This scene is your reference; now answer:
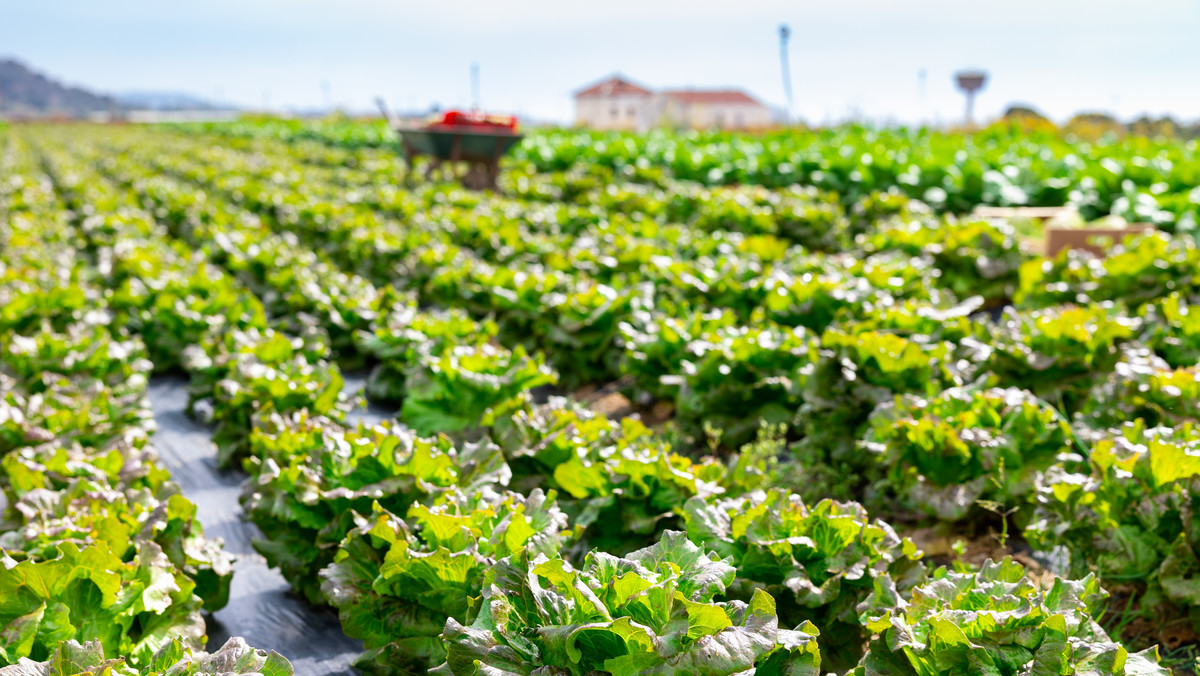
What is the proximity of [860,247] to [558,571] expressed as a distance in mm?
6628

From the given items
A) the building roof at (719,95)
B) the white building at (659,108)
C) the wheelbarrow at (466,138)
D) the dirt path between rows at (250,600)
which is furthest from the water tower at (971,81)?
the building roof at (719,95)

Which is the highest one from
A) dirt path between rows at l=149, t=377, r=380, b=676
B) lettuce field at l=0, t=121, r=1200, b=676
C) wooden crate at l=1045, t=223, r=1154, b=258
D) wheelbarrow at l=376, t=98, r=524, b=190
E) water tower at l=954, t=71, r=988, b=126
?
water tower at l=954, t=71, r=988, b=126

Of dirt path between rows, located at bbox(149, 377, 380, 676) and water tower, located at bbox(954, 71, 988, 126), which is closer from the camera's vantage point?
dirt path between rows, located at bbox(149, 377, 380, 676)

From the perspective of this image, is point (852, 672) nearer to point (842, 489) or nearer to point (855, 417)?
point (842, 489)

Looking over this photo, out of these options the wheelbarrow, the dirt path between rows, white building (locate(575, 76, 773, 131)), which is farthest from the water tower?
the dirt path between rows

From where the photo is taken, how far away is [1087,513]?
304 centimetres

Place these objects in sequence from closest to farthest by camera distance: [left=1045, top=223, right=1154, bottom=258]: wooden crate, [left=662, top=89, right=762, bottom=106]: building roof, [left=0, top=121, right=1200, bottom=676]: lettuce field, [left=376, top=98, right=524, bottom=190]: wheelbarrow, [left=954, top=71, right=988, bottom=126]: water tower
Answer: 1. [left=0, top=121, right=1200, bottom=676]: lettuce field
2. [left=1045, top=223, right=1154, bottom=258]: wooden crate
3. [left=376, top=98, right=524, bottom=190]: wheelbarrow
4. [left=954, top=71, right=988, bottom=126]: water tower
5. [left=662, top=89, right=762, bottom=106]: building roof

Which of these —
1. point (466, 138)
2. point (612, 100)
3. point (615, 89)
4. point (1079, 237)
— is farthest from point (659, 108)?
point (1079, 237)

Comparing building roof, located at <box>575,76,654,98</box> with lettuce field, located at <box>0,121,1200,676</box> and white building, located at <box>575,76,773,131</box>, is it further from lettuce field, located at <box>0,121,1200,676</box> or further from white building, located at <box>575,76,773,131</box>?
lettuce field, located at <box>0,121,1200,676</box>

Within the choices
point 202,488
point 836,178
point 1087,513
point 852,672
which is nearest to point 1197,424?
point 1087,513

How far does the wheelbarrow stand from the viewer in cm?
1219

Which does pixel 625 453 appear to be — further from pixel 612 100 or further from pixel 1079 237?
pixel 612 100

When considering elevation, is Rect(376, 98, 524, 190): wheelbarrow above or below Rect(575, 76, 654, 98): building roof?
below

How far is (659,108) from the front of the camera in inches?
2120
